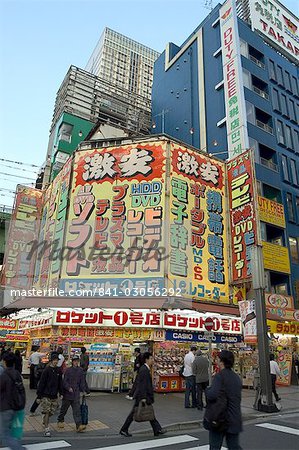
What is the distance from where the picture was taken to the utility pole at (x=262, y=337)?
1070cm

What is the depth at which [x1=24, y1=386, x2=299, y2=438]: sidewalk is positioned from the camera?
831 centimetres

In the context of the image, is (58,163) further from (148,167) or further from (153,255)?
(153,255)

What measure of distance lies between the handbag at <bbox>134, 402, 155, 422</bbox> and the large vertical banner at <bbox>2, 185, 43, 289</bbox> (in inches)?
609

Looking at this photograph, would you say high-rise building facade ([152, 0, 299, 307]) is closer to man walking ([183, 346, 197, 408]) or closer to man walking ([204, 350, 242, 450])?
man walking ([183, 346, 197, 408])

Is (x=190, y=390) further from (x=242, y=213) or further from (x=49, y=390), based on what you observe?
(x=242, y=213)

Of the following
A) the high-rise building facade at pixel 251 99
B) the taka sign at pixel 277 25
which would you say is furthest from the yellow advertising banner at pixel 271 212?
the taka sign at pixel 277 25

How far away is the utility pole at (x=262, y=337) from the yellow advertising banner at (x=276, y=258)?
427 inches

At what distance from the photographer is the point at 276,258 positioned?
75.9 feet

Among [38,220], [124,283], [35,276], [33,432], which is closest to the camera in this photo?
[33,432]

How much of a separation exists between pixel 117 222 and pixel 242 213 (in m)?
6.45

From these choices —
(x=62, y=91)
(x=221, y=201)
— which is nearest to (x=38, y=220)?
(x=221, y=201)

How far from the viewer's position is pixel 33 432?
25.9 ft

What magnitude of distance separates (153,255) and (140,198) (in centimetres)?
305

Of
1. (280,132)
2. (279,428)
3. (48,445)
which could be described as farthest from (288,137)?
(48,445)
